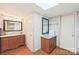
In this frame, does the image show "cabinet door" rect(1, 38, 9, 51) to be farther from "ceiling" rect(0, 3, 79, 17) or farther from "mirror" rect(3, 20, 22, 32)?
"ceiling" rect(0, 3, 79, 17)

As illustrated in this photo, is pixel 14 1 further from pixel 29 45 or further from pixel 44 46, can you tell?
pixel 44 46

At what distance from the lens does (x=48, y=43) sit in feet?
4.35

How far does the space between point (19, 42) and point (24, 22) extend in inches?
13.4

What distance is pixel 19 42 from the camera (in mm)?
1338

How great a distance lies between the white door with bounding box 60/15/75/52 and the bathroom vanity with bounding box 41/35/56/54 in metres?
0.14

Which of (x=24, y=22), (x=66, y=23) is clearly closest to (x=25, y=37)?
(x=24, y=22)

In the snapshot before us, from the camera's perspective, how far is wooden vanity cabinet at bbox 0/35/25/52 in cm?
124

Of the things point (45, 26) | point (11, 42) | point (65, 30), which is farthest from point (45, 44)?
point (11, 42)

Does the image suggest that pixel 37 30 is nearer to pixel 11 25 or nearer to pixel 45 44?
pixel 45 44

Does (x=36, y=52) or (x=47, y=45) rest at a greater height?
(x=47, y=45)

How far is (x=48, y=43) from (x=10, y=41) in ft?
2.01

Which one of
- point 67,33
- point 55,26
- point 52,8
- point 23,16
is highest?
point 52,8

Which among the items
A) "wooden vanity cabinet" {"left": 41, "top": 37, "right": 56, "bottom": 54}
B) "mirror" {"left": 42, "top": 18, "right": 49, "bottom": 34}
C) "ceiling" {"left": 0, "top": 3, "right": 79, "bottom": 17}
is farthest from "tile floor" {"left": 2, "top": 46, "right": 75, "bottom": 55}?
"ceiling" {"left": 0, "top": 3, "right": 79, "bottom": 17}

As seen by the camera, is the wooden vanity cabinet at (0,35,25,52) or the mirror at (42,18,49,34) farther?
the mirror at (42,18,49,34)
